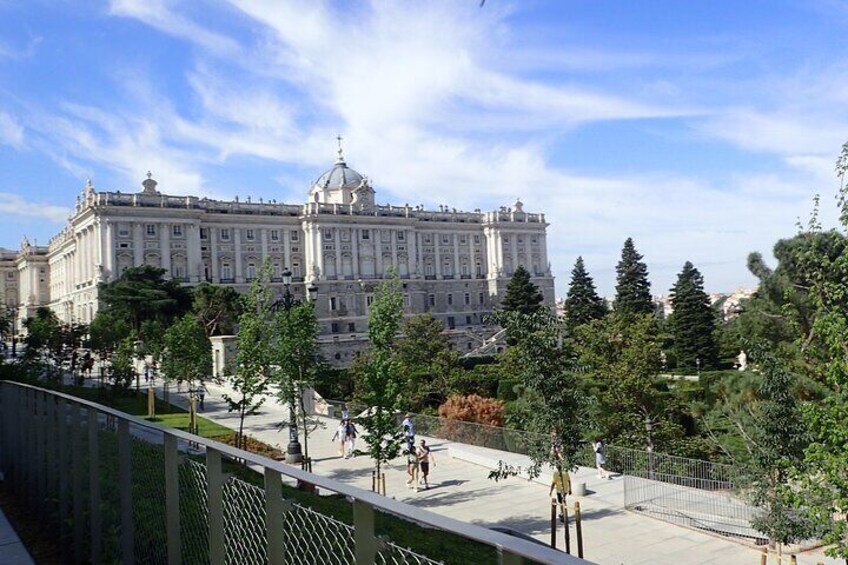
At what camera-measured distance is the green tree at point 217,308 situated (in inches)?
2050

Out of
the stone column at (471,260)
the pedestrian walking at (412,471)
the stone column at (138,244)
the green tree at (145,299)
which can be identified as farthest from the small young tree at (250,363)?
the stone column at (471,260)

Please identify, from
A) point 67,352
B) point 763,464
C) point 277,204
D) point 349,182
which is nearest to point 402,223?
point 349,182

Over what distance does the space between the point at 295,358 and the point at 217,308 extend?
33888mm

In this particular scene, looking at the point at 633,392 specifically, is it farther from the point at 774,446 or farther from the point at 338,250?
the point at 338,250

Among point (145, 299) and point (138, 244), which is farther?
point (138, 244)

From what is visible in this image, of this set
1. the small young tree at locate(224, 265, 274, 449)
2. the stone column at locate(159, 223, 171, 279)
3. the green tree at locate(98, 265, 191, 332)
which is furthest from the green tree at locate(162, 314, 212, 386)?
the stone column at locate(159, 223, 171, 279)

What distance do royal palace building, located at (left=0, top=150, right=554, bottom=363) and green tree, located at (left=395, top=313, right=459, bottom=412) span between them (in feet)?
80.1

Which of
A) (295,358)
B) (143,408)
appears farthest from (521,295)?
(295,358)

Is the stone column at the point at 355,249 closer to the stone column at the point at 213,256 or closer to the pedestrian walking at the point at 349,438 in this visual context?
the stone column at the point at 213,256

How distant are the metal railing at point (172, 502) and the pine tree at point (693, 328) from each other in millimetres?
49739

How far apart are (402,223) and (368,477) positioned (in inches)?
2762

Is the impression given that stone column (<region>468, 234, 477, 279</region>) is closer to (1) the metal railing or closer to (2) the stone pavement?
(2) the stone pavement

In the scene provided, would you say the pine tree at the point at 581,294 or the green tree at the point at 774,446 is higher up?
the pine tree at the point at 581,294

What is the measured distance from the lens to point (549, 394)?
1409 centimetres
